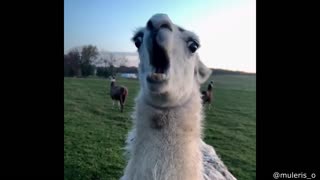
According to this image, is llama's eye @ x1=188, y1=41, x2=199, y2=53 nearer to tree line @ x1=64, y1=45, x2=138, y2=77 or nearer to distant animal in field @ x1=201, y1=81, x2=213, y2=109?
distant animal in field @ x1=201, y1=81, x2=213, y2=109

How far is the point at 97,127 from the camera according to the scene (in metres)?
2.28

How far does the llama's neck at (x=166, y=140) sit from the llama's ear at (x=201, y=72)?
13cm

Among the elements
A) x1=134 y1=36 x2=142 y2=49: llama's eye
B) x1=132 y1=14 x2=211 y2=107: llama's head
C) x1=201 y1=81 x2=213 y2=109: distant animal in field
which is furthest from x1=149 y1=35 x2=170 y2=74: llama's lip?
x1=201 y1=81 x2=213 y2=109: distant animal in field

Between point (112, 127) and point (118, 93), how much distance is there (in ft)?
0.56

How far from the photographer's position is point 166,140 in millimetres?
1909

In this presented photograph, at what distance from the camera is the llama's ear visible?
1997 mm

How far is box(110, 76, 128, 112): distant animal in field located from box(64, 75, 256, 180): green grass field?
3 cm

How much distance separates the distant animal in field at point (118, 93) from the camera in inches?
85.4

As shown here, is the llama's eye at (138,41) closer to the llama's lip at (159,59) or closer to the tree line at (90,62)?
the llama's lip at (159,59)

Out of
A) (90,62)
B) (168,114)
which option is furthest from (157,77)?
(90,62)
